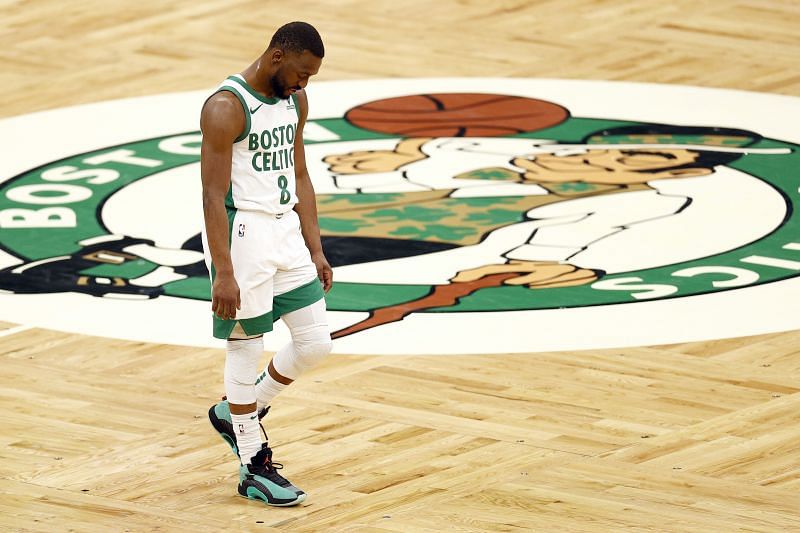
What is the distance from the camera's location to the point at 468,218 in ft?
32.5

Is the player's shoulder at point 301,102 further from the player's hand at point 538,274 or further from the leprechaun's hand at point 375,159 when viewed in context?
the leprechaun's hand at point 375,159

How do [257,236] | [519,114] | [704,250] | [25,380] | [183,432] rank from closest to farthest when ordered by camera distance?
[257,236] → [183,432] → [25,380] → [704,250] → [519,114]

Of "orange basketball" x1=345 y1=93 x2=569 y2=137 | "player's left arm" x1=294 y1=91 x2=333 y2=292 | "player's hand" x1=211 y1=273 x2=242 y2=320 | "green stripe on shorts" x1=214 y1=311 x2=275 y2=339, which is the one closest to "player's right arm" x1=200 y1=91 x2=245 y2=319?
"player's hand" x1=211 y1=273 x2=242 y2=320

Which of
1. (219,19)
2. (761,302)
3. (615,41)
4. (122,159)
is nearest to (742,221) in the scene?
(761,302)

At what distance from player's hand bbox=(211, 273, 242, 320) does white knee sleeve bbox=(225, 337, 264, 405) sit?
0.74 feet

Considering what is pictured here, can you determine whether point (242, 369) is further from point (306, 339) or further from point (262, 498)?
point (262, 498)

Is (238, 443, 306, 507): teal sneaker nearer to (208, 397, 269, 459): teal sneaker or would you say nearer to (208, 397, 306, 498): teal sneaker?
(208, 397, 306, 498): teal sneaker

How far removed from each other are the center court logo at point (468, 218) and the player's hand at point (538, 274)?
0.01m

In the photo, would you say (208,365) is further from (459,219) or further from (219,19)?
(219,19)

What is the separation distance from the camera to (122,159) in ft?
36.8

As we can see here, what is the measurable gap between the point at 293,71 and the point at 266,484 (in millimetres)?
1336

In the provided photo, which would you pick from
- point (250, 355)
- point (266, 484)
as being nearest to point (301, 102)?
point (250, 355)

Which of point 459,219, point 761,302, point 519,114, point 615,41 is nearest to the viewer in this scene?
point 761,302

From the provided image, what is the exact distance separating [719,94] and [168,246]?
449 centimetres
